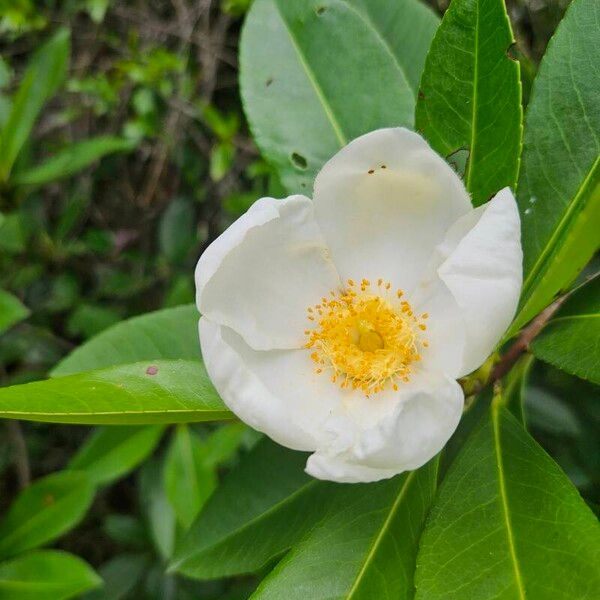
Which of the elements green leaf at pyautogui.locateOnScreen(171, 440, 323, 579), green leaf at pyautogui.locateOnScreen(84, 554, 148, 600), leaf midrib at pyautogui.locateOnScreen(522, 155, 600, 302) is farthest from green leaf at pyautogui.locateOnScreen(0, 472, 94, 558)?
leaf midrib at pyautogui.locateOnScreen(522, 155, 600, 302)

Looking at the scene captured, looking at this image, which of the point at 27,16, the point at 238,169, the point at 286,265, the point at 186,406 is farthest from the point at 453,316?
the point at 27,16

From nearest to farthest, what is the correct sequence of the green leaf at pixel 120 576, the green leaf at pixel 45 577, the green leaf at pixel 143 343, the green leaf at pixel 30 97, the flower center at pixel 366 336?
1. the flower center at pixel 366 336
2. the green leaf at pixel 143 343
3. the green leaf at pixel 45 577
4. the green leaf at pixel 30 97
5. the green leaf at pixel 120 576

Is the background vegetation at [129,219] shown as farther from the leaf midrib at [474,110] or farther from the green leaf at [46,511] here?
the leaf midrib at [474,110]

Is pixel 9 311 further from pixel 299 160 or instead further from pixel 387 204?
pixel 387 204

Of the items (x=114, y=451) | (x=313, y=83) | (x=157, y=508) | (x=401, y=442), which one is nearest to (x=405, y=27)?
(x=313, y=83)

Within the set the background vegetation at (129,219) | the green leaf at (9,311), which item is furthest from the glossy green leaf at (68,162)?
the green leaf at (9,311)

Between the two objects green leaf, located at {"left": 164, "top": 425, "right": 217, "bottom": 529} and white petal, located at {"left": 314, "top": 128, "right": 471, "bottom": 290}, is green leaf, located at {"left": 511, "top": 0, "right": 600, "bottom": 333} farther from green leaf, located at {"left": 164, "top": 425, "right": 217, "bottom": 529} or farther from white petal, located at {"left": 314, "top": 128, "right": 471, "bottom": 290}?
green leaf, located at {"left": 164, "top": 425, "right": 217, "bottom": 529}
